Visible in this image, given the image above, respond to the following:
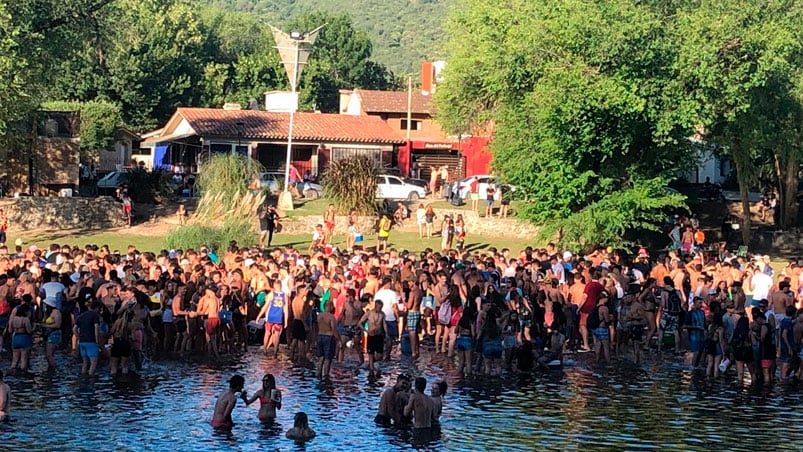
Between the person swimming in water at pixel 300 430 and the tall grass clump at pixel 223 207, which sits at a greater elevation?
the tall grass clump at pixel 223 207

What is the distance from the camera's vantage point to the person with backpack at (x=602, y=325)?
2295cm

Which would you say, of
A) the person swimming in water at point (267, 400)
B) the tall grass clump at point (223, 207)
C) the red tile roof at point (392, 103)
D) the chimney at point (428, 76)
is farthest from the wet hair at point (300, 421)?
the chimney at point (428, 76)

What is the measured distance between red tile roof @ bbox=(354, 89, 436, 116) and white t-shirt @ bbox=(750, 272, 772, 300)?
4648cm

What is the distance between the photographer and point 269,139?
2447 inches

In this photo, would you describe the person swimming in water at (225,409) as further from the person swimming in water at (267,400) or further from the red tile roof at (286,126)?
the red tile roof at (286,126)

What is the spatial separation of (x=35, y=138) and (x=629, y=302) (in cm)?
3040

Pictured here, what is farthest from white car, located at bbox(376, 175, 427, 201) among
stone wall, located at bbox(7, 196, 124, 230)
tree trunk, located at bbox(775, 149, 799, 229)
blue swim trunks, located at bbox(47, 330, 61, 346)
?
blue swim trunks, located at bbox(47, 330, 61, 346)

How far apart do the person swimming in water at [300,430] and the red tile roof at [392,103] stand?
56.6 m

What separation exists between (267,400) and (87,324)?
4.32 m

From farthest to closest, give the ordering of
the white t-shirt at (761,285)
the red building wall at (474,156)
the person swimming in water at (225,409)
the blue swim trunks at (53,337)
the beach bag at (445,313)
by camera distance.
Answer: the red building wall at (474,156)
the white t-shirt at (761,285)
the beach bag at (445,313)
the blue swim trunks at (53,337)
the person swimming in water at (225,409)

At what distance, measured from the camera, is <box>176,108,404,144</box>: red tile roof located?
204 feet

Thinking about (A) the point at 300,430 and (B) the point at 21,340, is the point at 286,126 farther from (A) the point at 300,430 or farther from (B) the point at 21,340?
(A) the point at 300,430

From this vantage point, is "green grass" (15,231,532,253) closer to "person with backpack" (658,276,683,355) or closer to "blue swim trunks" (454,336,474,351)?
"person with backpack" (658,276,683,355)

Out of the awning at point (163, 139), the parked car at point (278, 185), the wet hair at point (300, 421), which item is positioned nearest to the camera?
the wet hair at point (300, 421)
